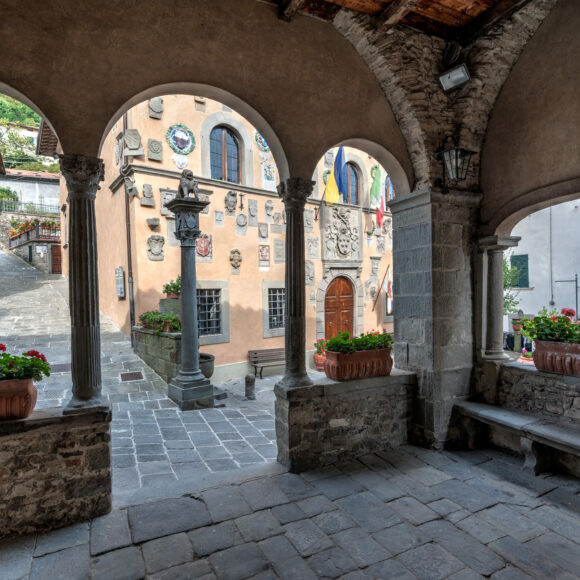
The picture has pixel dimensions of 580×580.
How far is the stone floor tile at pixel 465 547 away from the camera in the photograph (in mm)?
2367

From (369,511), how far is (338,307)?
802 cm

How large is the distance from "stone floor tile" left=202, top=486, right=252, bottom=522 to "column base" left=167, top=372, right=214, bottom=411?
2.60 metres

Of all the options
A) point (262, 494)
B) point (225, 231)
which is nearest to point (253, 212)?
point (225, 231)

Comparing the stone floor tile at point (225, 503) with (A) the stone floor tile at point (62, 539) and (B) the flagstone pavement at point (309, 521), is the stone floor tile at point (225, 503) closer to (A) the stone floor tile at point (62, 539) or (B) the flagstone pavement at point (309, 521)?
(B) the flagstone pavement at point (309, 521)

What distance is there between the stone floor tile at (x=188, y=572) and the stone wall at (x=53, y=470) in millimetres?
828

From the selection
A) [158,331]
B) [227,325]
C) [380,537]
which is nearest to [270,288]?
[227,325]

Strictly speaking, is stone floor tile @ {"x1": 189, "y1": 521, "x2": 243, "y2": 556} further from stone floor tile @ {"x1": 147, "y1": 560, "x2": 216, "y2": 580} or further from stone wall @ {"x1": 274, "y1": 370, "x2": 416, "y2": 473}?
stone wall @ {"x1": 274, "y1": 370, "x2": 416, "y2": 473}

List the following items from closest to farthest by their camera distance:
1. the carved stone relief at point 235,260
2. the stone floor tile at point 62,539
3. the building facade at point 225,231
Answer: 1. the stone floor tile at point 62,539
2. the building facade at point 225,231
3. the carved stone relief at point 235,260

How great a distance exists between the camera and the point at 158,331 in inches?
267

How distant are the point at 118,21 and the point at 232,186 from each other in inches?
226

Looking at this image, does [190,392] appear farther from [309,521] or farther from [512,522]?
[512,522]

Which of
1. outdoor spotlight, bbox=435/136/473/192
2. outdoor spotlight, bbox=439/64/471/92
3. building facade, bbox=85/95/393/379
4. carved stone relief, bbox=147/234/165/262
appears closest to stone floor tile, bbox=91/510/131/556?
outdoor spotlight, bbox=435/136/473/192

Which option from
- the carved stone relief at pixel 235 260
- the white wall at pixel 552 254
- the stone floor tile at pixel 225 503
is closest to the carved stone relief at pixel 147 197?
the carved stone relief at pixel 235 260

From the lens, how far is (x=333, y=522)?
279 centimetres
